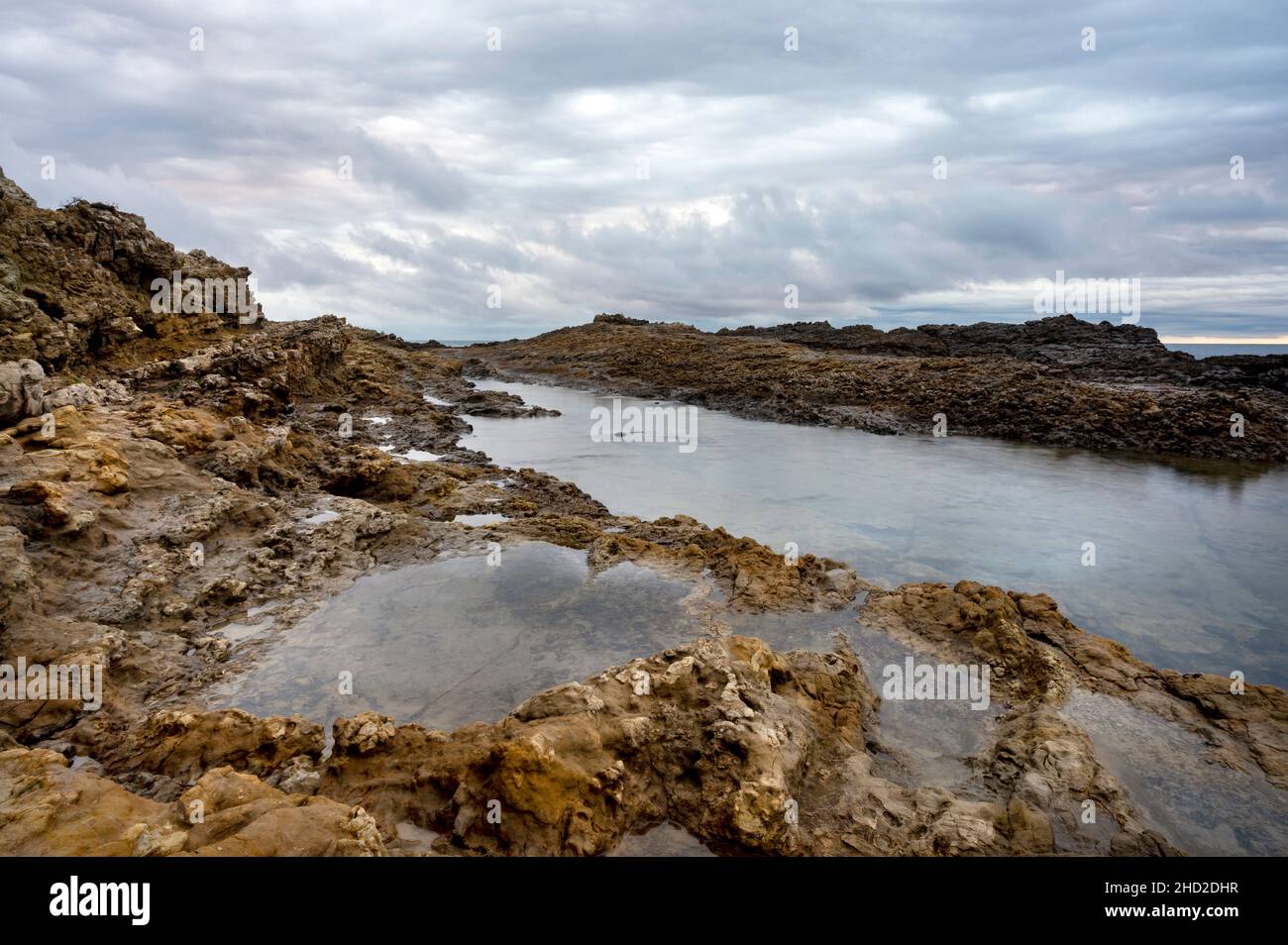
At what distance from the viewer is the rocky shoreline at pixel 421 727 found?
4.17 m

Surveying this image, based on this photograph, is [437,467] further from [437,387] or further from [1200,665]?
[437,387]

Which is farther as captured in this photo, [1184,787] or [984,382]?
[984,382]

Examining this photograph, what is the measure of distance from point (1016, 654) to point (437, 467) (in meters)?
12.0

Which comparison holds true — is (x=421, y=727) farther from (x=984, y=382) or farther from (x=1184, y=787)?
(x=984, y=382)

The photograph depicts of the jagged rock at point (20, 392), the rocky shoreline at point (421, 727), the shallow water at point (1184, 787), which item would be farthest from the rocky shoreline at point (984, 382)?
the jagged rock at point (20, 392)

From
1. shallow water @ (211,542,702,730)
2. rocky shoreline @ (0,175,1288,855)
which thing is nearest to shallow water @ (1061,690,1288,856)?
rocky shoreline @ (0,175,1288,855)

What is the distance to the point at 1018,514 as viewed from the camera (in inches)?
581

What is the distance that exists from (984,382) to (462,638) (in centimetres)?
2836

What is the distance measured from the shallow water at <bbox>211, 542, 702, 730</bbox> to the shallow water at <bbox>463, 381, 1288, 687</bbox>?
4.58 metres

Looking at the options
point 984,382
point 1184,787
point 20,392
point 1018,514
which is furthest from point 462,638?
point 984,382

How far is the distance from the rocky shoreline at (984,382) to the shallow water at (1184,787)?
2050 centimetres

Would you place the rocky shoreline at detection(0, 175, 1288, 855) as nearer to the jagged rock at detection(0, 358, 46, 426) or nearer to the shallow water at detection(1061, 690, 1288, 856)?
the jagged rock at detection(0, 358, 46, 426)

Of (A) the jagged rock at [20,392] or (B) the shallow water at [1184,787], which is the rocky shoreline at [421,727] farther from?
(B) the shallow water at [1184,787]

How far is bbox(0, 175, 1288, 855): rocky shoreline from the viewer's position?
13.7ft
